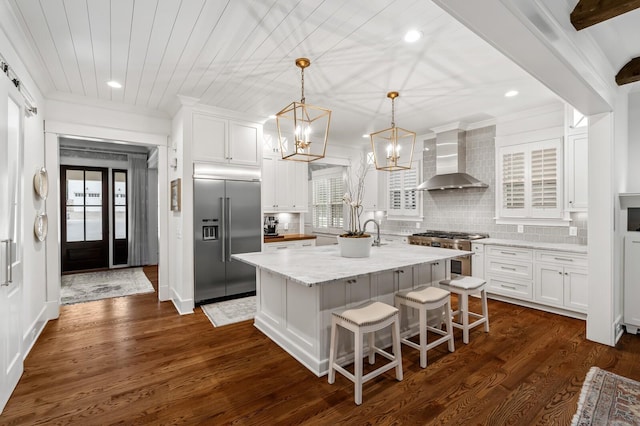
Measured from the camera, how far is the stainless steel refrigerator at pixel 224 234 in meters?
4.28

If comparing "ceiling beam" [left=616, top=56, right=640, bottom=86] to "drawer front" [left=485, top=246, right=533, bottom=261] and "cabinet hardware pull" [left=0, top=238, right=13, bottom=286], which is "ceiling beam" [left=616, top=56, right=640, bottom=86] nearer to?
"drawer front" [left=485, top=246, right=533, bottom=261]

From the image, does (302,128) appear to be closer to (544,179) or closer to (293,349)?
(293,349)

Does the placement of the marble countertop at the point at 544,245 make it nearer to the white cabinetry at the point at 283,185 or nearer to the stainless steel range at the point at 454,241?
the stainless steel range at the point at 454,241

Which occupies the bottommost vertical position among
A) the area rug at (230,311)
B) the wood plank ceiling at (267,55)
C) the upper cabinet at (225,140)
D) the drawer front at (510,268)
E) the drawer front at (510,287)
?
the area rug at (230,311)

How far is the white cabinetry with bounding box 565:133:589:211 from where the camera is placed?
3936mm

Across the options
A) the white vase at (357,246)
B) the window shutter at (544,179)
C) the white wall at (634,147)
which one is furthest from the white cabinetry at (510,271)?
the white vase at (357,246)

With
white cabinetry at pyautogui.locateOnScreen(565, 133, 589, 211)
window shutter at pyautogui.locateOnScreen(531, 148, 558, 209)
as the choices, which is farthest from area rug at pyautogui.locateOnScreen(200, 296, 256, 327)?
white cabinetry at pyautogui.locateOnScreen(565, 133, 589, 211)

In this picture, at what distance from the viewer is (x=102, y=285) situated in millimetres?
5500

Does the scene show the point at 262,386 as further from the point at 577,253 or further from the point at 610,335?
the point at 577,253

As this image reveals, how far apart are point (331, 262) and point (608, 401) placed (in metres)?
2.19

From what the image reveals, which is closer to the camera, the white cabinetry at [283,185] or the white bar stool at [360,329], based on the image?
the white bar stool at [360,329]

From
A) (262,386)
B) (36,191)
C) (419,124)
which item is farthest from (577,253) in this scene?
(36,191)

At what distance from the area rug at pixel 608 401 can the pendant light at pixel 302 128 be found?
102 inches

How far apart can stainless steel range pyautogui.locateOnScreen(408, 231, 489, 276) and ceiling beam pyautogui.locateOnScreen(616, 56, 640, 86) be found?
241cm
